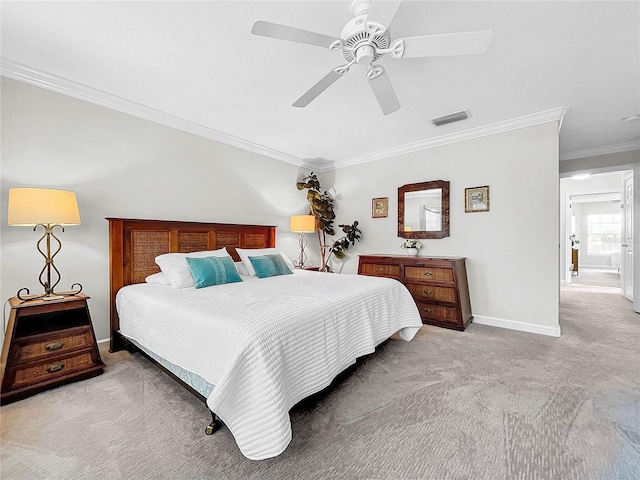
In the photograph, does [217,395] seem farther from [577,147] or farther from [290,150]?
[577,147]

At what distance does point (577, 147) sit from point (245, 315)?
5470mm

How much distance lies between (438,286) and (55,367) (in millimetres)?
3793

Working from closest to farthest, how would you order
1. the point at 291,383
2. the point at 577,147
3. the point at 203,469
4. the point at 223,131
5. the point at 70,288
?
the point at 203,469 → the point at 291,383 → the point at 70,288 → the point at 223,131 → the point at 577,147

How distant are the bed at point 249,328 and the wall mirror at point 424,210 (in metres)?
1.54

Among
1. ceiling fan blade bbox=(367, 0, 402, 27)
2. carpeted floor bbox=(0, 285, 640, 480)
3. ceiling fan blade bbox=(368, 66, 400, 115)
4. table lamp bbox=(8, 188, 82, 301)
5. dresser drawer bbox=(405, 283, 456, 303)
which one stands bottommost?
carpeted floor bbox=(0, 285, 640, 480)

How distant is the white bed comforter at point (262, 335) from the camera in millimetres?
1384

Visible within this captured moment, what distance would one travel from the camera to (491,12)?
70.2 inches

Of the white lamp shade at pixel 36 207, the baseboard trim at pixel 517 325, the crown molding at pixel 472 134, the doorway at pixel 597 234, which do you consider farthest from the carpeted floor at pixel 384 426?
the doorway at pixel 597 234

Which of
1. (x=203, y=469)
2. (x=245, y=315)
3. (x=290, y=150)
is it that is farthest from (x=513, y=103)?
(x=203, y=469)

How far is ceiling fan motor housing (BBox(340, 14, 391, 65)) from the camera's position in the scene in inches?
63.5

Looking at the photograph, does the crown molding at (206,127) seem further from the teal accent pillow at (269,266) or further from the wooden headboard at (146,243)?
the teal accent pillow at (269,266)

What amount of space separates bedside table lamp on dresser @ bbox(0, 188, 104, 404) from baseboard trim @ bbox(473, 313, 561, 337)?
4.15m

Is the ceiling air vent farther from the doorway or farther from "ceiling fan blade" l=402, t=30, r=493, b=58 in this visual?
the doorway

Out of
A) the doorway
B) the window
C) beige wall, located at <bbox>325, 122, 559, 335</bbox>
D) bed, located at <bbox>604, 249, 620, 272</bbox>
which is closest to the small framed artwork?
beige wall, located at <bbox>325, 122, 559, 335</bbox>
